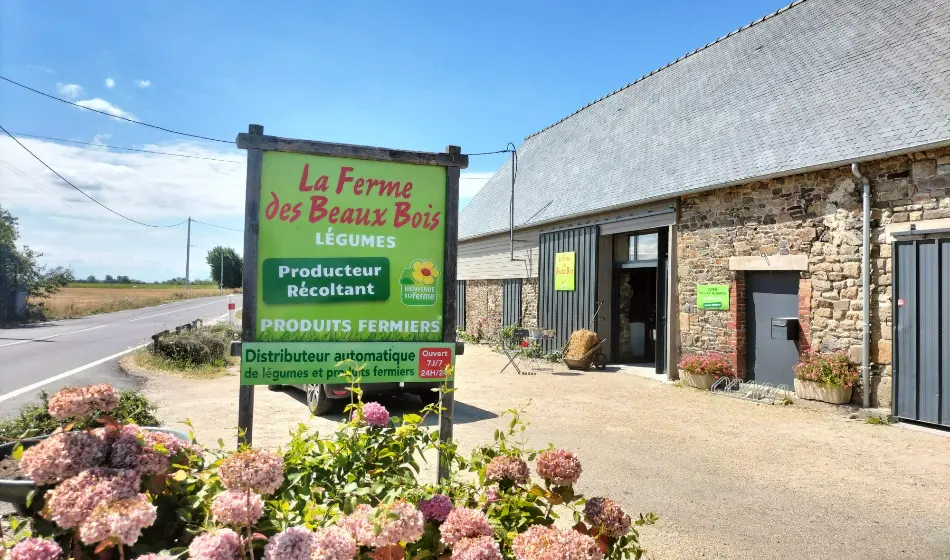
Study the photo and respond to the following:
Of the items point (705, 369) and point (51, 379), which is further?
point (705, 369)

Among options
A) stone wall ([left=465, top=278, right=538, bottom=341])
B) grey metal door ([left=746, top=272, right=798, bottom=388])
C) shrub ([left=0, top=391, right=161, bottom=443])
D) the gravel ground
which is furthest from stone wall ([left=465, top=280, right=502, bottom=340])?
shrub ([left=0, top=391, right=161, bottom=443])

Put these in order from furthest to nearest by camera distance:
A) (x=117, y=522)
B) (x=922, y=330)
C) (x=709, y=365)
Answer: (x=709, y=365) → (x=922, y=330) → (x=117, y=522)

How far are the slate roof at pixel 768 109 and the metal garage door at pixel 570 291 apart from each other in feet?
2.42

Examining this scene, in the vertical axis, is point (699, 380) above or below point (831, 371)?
below

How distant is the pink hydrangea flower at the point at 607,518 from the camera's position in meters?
1.80

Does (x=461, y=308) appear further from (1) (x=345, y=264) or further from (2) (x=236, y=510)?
(2) (x=236, y=510)

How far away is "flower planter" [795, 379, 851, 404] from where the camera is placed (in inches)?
339

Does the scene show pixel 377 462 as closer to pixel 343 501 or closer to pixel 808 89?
pixel 343 501

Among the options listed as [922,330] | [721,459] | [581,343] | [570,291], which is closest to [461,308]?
[570,291]

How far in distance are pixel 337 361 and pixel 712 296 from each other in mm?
9300

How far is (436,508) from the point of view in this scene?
5.90ft

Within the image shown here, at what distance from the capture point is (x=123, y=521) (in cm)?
125

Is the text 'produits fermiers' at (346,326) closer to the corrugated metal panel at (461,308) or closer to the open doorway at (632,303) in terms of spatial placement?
the open doorway at (632,303)

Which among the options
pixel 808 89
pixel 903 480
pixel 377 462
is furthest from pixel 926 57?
pixel 377 462
